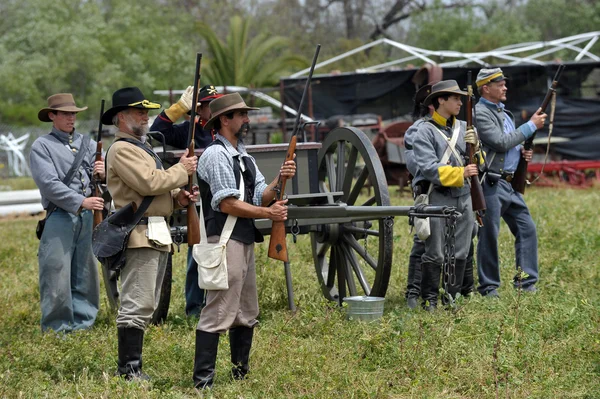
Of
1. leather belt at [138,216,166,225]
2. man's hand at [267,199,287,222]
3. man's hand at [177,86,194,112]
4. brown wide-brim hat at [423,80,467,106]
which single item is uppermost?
man's hand at [177,86,194,112]

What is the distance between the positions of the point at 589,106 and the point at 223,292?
634 inches

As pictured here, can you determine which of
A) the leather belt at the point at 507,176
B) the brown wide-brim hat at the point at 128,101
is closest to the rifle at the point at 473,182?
the leather belt at the point at 507,176

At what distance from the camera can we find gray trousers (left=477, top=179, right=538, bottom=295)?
7.94 meters

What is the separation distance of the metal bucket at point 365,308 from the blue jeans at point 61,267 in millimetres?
2197

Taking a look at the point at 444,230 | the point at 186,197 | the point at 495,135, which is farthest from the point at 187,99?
the point at 495,135

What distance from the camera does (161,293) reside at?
7.38 meters

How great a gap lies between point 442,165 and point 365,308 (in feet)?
4.22

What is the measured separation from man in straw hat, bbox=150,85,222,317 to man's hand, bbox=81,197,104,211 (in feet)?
2.61

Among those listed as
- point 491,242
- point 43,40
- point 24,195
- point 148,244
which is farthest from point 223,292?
point 43,40

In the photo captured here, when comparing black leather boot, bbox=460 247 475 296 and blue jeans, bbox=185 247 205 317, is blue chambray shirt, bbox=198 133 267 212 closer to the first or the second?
blue jeans, bbox=185 247 205 317

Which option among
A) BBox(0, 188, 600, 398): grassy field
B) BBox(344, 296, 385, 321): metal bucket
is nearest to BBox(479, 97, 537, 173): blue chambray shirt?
BBox(0, 188, 600, 398): grassy field

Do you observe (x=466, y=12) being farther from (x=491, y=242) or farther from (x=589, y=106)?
(x=491, y=242)

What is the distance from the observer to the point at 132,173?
18.2 ft

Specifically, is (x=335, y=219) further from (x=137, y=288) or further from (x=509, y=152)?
(x=509, y=152)
